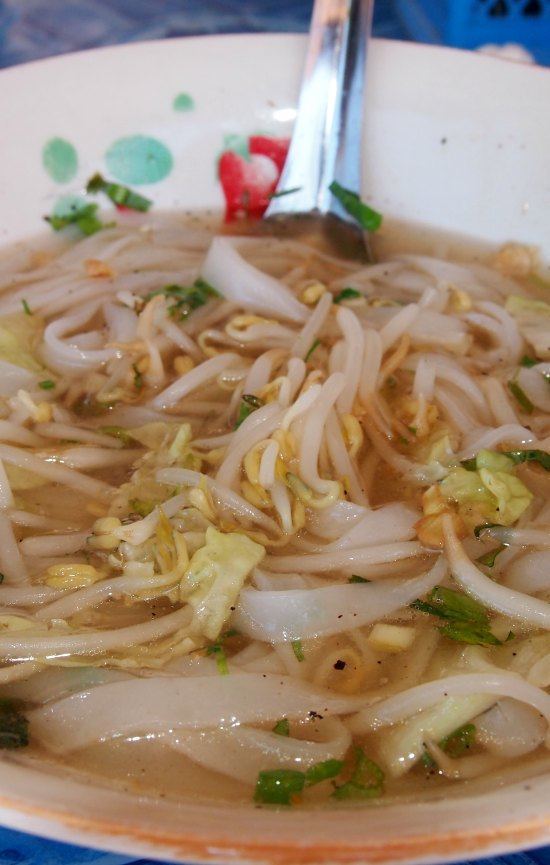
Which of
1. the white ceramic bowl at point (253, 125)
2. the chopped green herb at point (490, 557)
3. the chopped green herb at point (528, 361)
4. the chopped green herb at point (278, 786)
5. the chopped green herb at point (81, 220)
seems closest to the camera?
the chopped green herb at point (278, 786)

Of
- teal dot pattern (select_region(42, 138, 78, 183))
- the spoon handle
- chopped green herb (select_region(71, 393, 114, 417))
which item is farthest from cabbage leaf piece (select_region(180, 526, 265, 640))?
teal dot pattern (select_region(42, 138, 78, 183))

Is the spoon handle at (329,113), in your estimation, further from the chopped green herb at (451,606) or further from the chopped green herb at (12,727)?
the chopped green herb at (12,727)

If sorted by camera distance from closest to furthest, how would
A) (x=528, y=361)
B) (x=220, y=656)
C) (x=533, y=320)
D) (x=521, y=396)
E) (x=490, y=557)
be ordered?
1. (x=220, y=656)
2. (x=490, y=557)
3. (x=521, y=396)
4. (x=528, y=361)
5. (x=533, y=320)

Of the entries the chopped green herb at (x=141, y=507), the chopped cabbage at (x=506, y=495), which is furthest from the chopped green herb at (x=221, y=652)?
the chopped cabbage at (x=506, y=495)

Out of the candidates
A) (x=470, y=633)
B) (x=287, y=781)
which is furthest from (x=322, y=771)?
(x=470, y=633)

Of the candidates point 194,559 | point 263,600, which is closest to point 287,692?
point 263,600

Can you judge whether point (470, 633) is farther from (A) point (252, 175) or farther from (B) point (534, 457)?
(A) point (252, 175)
